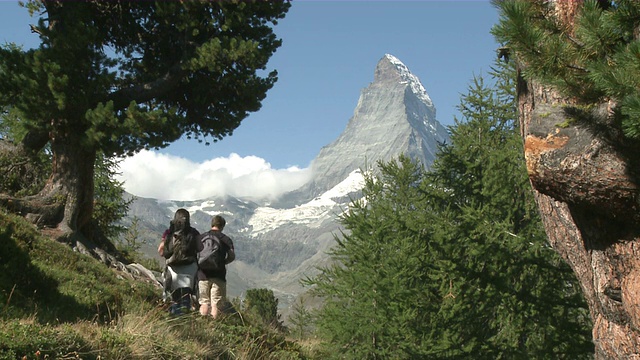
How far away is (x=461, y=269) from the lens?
1653 centimetres

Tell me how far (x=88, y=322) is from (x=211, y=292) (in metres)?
3.25

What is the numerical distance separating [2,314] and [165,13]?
1055cm

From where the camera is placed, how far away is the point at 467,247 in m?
17.1

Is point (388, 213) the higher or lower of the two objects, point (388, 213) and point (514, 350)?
the higher

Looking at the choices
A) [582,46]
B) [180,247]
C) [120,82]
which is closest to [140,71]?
[120,82]

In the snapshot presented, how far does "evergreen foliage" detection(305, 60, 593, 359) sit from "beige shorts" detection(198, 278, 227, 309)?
25.9 feet

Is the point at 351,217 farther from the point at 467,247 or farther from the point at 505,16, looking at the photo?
the point at 505,16

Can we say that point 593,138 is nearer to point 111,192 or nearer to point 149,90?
point 149,90

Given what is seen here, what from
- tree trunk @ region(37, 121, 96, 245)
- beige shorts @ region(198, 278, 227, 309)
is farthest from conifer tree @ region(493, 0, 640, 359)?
tree trunk @ region(37, 121, 96, 245)

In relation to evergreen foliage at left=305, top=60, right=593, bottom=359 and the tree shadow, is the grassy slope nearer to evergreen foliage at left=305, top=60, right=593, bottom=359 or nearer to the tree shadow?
the tree shadow

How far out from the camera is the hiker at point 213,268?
32.6 feet

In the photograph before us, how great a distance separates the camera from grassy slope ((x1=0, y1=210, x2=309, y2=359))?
19.0ft

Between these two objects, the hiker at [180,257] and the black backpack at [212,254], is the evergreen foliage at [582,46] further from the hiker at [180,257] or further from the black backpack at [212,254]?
the hiker at [180,257]

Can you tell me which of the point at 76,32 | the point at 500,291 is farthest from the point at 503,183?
the point at 76,32
